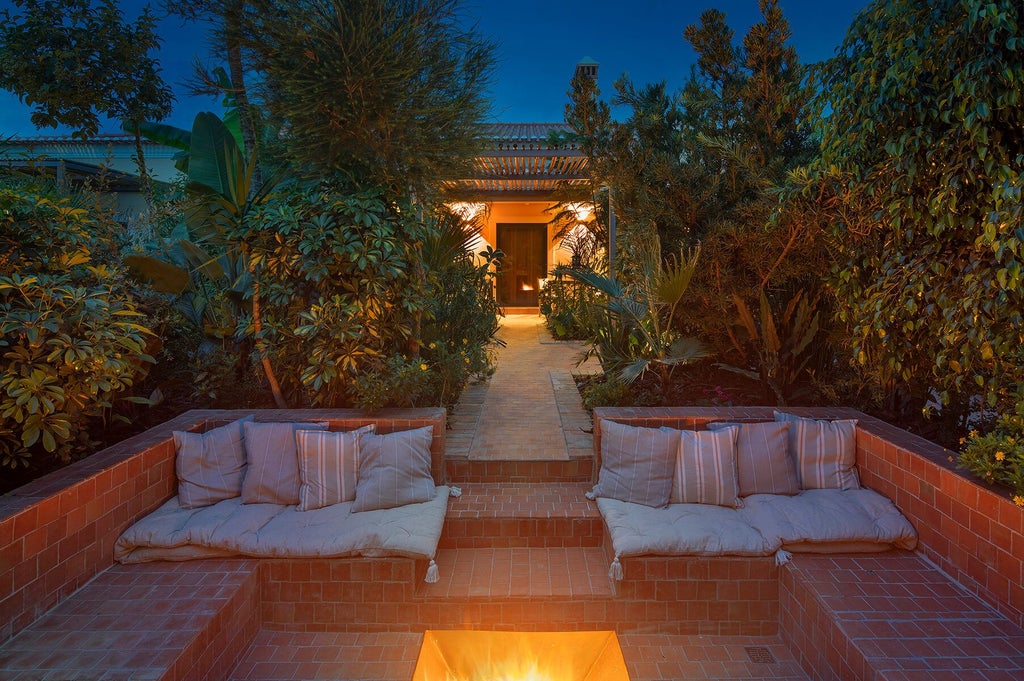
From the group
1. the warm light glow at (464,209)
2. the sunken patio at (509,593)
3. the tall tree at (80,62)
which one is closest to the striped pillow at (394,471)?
the sunken patio at (509,593)

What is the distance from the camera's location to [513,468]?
4.47 metres

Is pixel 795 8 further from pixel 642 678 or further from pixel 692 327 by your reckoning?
pixel 642 678

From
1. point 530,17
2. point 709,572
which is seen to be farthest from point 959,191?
point 530,17

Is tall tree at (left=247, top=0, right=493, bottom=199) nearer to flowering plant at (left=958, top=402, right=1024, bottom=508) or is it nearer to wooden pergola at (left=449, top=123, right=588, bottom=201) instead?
wooden pergola at (left=449, top=123, right=588, bottom=201)

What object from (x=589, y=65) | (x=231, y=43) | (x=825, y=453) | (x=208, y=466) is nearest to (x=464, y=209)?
(x=231, y=43)

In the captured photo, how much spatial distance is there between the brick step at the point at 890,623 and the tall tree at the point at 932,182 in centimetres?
102

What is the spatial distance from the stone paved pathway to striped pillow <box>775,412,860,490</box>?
61.0 inches

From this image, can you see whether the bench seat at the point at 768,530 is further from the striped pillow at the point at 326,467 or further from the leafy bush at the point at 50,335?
the leafy bush at the point at 50,335

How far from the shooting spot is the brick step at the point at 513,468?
4.47 m

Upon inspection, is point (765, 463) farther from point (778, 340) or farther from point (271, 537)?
point (271, 537)

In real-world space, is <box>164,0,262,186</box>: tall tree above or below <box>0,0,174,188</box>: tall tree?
below

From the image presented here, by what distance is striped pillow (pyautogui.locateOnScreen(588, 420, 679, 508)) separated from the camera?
3652mm

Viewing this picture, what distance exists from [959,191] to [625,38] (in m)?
30.8

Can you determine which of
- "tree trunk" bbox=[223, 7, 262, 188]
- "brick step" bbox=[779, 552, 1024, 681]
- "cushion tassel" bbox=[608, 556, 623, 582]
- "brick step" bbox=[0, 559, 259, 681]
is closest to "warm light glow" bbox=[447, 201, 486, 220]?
"tree trunk" bbox=[223, 7, 262, 188]
